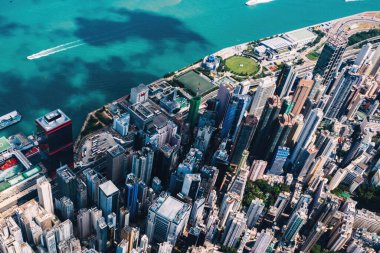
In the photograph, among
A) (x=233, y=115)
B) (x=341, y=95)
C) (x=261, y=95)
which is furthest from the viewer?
(x=341, y=95)

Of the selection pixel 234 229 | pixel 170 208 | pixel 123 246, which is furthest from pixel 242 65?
pixel 123 246

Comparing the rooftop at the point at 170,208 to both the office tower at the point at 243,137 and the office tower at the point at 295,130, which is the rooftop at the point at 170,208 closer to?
the office tower at the point at 243,137

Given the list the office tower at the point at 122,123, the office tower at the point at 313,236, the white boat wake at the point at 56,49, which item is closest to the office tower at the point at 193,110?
the office tower at the point at 122,123

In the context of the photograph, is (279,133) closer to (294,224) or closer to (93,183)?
(294,224)

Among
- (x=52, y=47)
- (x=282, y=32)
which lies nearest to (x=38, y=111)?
(x=52, y=47)

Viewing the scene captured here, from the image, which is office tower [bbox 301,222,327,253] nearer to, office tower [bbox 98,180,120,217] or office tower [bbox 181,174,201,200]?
office tower [bbox 181,174,201,200]

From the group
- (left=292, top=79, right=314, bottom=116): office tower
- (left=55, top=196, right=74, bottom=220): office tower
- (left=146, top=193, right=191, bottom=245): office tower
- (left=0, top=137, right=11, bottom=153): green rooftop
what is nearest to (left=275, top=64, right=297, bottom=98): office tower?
(left=292, top=79, right=314, bottom=116): office tower
